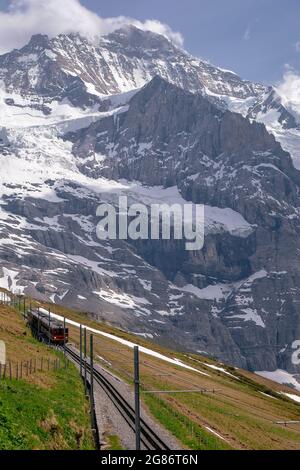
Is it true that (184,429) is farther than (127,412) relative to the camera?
No

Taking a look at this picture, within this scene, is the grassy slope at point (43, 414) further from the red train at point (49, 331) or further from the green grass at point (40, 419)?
the red train at point (49, 331)

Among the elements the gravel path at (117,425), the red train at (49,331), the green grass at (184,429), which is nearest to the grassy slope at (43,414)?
the gravel path at (117,425)

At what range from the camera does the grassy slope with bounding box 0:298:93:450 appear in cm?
3412

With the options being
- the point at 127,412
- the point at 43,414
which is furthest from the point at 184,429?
the point at 43,414

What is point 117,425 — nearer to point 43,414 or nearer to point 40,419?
point 43,414

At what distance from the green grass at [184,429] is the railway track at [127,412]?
6.02 ft

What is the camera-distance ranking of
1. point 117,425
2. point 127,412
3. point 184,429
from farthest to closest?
1. point 127,412
2. point 184,429
3. point 117,425

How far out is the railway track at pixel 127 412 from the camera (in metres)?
41.9

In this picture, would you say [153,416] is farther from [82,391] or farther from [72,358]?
[72,358]

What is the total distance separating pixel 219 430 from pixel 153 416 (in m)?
5.70

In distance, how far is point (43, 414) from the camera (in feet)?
131

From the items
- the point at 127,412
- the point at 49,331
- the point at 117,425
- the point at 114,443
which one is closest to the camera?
the point at 114,443

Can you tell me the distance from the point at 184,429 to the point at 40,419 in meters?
13.8

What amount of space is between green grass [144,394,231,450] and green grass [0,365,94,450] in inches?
220
